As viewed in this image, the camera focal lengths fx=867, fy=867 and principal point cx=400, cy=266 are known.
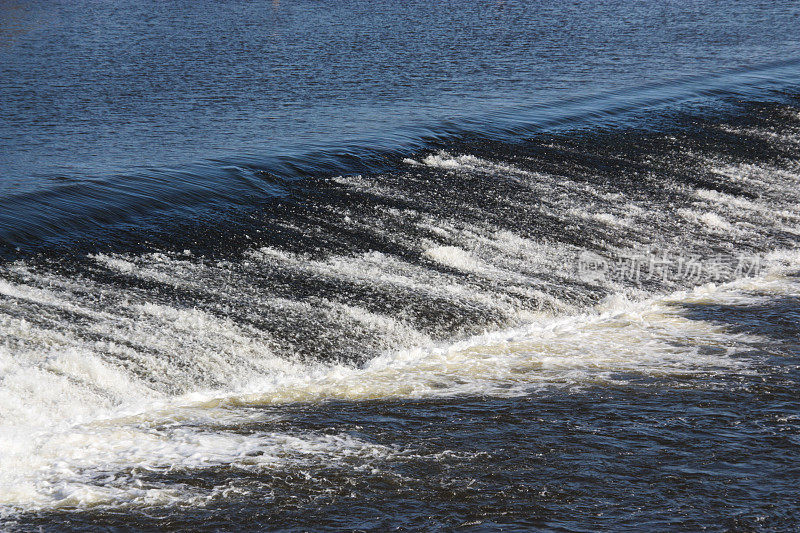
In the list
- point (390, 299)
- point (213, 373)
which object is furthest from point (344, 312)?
point (213, 373)

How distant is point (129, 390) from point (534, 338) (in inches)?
Answer: 175

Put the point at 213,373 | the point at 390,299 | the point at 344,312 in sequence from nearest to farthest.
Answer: the point at 213,373 → the point at 344,312 → the point at 390,299

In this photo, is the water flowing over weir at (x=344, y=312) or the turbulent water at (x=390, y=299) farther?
the water flowing over weir at (x=344, y=312)

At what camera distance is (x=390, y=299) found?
34.4ft

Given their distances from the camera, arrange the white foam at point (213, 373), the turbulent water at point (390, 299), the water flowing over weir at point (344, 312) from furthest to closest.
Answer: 1. the water flowing over weir at point (344, 312)
2. the white foam at point (213, 373)
3. the turbulent water at point (390, 299)

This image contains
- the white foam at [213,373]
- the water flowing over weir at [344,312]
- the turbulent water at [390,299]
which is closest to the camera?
the turbulent water at [390,299]

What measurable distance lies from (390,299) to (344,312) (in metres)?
0.68

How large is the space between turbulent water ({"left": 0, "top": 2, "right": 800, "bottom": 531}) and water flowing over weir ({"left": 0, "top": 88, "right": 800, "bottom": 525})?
0.13 feet

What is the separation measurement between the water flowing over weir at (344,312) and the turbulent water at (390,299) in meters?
0.04

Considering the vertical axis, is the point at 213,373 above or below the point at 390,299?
below

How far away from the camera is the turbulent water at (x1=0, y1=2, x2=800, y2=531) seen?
21.9ft

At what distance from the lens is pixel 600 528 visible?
6133mm

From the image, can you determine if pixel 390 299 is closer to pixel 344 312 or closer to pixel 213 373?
pixel 344 312

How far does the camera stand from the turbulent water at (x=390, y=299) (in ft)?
21.9
